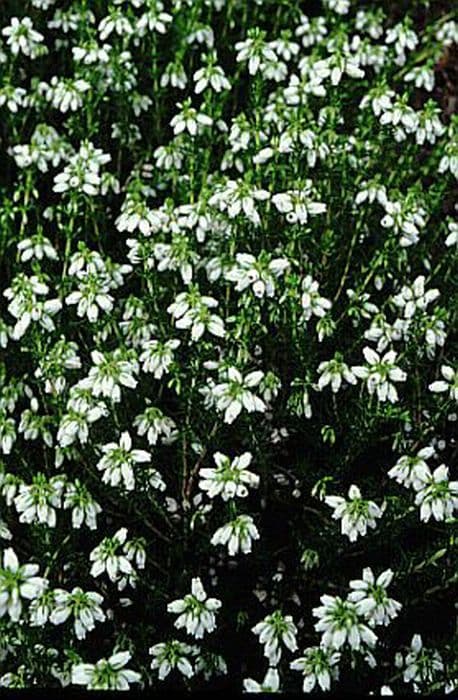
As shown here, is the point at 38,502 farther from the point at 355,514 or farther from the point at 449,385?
the point at 449,385

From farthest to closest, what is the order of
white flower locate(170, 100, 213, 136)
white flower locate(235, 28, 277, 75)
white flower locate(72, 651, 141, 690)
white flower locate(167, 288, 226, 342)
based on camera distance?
white flower locate(235, 28, 277, 75) → white flower locate(170, 100, 213, 136) → white flower locate(167, 288, 226, 342) → white flower locate(72, 651, 141, 690)

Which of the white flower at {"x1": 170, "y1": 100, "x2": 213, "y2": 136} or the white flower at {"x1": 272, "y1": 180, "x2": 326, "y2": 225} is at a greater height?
the white flower at {"x1": 170, "y1": 100, "x2": 213, "y2": 136}

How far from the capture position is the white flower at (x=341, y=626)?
264 centimetres

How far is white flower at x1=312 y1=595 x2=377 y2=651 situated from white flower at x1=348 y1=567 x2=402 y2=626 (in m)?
0.03

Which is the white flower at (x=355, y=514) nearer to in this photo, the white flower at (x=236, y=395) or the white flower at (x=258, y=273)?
the white flower at (x=236, y=395)

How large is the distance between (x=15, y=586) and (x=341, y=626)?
30.1 inches

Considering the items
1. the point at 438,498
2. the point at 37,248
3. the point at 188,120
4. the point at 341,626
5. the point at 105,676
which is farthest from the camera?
the point at 188,120

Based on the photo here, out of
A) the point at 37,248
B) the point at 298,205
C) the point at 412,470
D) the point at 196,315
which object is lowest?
the point at 412,470

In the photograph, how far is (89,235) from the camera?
3.86 meters

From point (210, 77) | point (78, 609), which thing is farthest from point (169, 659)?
point (210, 77)

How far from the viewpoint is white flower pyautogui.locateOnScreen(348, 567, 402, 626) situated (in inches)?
106

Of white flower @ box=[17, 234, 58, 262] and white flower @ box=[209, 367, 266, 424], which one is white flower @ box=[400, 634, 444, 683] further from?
white flower @ box=[17, 234, 58, 262]

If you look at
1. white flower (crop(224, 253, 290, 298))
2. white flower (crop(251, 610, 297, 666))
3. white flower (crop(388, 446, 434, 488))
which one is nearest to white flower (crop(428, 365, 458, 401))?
white flower (crop(388, 446, 434, 488))

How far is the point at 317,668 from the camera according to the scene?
2.68 m
